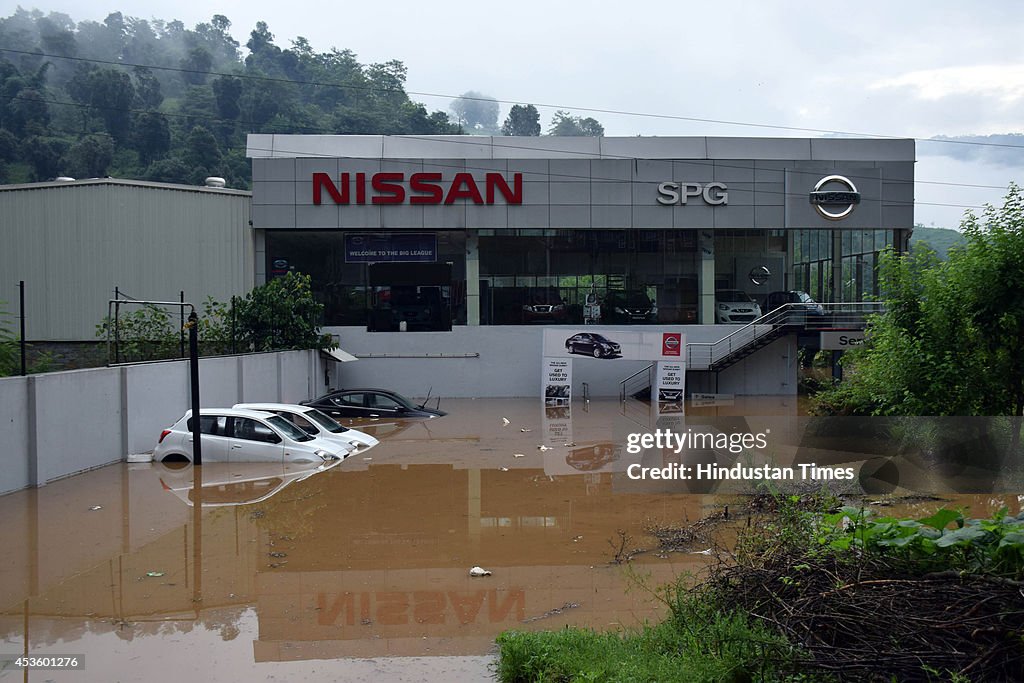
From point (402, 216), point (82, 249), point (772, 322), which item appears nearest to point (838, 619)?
point (772, 322)

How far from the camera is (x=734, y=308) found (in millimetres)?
39594

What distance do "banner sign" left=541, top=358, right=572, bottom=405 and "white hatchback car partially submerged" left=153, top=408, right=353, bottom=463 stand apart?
641 inches

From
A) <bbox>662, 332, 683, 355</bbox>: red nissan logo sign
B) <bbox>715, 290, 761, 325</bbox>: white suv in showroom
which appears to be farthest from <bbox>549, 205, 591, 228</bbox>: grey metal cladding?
<bbox>715, 290, 761, 325</bbox>: white suv in showroom

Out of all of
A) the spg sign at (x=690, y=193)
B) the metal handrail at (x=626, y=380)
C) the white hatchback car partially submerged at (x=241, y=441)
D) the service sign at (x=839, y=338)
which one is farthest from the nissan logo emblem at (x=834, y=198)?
the white hatchback car partially submerged at (x=241, y=441)

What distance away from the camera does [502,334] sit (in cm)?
3916

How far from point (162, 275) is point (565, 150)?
1816 cm

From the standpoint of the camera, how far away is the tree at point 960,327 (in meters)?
15.8

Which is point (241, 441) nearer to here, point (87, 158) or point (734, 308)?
point (734, 308)

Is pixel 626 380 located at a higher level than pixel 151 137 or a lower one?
lower

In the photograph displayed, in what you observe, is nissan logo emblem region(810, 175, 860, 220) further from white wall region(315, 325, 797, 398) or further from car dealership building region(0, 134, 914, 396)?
white wall region(315, 325, 797, 398)

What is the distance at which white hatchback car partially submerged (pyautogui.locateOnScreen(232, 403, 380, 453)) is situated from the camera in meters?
21.4

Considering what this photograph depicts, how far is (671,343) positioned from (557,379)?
4.56m

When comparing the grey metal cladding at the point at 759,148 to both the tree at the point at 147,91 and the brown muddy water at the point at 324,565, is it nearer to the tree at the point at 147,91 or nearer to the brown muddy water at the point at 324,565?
the brown muddy water at the point at 324,565

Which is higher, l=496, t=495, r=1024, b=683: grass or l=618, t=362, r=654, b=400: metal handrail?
l=496, t=495, r=1024, b=683: grass
